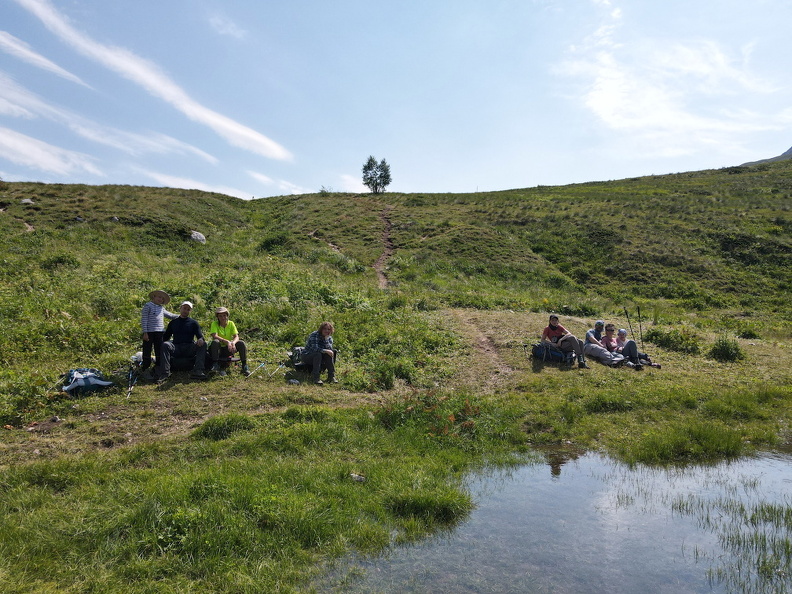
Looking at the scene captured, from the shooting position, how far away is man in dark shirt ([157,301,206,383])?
12289mm

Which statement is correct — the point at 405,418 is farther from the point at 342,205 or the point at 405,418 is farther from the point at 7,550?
the point at 342,205

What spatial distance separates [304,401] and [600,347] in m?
10.4

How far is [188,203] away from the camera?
49625mm

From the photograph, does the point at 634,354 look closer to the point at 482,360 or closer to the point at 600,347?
the point at 600,347

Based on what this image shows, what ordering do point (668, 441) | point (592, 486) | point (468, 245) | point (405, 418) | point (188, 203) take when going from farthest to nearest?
point (188, 203) → point (468, 245) → point (405, 418) → point (668, 441) → point (592, 486)

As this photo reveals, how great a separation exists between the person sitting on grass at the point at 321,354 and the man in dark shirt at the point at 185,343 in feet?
8.74

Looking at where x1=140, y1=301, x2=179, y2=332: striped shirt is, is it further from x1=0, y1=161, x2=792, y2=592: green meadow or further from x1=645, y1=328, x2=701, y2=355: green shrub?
x1=645, y1=328, x2=701, y2=355: green shrub

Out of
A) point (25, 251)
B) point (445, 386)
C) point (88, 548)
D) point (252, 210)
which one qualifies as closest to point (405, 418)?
point (445, 386)

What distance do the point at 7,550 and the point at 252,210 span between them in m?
55.2

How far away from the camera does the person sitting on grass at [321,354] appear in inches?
527

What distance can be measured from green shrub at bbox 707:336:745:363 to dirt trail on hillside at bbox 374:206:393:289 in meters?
16.8

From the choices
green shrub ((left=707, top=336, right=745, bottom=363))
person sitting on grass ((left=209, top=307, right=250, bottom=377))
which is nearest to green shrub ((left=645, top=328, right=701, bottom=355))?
green shrub ((left=707, top=336, right=745, bottom=363))

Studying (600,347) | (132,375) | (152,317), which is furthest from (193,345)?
(600,347)

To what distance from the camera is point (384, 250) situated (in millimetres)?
40281
